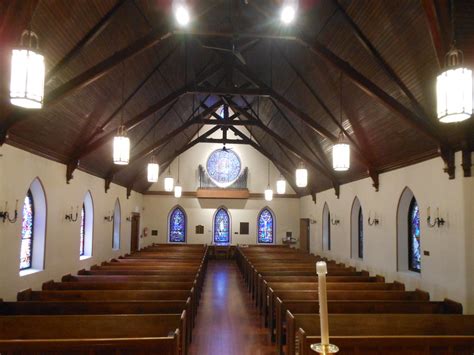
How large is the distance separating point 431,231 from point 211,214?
12358mm

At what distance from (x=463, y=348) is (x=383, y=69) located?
175 inches

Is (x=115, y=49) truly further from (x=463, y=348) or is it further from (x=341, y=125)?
(x=463, y=348)

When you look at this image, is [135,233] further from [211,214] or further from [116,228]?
[211,214]

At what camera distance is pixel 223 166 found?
1866 centimetres

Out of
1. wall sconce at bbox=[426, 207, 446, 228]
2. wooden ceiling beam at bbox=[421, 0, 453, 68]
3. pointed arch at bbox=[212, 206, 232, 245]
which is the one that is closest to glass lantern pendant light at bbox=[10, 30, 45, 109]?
wooden ceiling beam at bbox=[421, 0, 453, 68]

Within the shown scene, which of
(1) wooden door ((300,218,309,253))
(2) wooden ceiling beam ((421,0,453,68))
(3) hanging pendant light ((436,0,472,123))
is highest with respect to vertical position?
(2) wooden ceiling beam ((421,0,453,68))

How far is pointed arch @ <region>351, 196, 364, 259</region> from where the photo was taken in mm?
11469

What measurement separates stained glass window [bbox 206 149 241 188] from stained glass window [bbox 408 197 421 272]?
10.7 metres

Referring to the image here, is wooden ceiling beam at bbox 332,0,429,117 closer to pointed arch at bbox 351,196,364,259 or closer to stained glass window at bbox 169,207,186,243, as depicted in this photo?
pointed arch at bbox 351,196,364,259

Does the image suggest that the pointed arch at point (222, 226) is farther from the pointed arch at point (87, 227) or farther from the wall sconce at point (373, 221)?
the wall sconce at point (373, 221)

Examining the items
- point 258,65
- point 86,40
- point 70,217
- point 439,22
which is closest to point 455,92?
point 439,22

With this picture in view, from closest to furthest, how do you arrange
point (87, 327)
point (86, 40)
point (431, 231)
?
point (87, 327) < point (86, 40) < point (431, 231)

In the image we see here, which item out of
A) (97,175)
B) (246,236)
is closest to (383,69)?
(97,175)

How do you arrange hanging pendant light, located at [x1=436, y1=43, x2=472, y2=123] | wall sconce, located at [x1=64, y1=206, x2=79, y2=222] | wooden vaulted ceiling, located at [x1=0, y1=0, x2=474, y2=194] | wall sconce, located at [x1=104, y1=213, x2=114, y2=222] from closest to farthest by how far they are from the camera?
hanging pendant light, located at [x1=436, y1=43, x2=472, y2=123] → wooden vaulted ceiling, located at [x1=0, y1=0, x2=474, y2=194] → wall sconce, located at [x1=64, y1=206, x2=79, y2=222] → wall sconce, located at [x1=104, y1=213, x2=114, y2=222]
